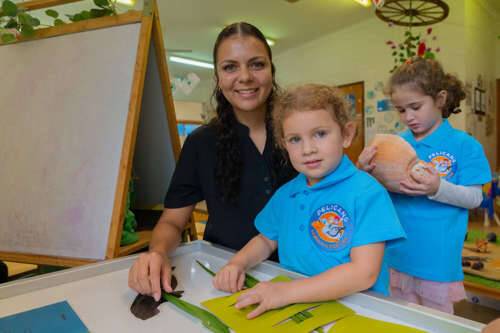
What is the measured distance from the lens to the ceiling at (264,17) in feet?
13.2

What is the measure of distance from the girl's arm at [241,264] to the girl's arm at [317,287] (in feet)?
0.27

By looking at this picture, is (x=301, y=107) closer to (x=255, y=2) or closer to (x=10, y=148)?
(x=10, y=148)

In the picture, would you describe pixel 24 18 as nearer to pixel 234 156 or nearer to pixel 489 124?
pixel 234 156

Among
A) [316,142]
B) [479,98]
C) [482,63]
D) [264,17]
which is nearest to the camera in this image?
[316,142]

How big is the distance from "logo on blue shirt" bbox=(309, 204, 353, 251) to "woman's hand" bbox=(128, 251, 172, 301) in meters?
0.32

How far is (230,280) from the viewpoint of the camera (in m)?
0.68

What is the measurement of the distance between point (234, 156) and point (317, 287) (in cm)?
55

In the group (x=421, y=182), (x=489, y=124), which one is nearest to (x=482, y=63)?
(x=489, y=124)

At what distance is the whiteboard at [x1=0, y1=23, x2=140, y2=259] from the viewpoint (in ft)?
3.41

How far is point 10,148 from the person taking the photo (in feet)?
3.85

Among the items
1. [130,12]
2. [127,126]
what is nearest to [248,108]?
[127,126]

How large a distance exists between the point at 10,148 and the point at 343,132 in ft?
3.58

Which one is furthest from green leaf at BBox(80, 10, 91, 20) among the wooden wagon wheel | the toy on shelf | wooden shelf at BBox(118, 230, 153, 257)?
the toy on shelf

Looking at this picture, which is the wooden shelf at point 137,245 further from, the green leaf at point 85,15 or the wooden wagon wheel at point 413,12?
the wooden wagon wheel at point 413,12
